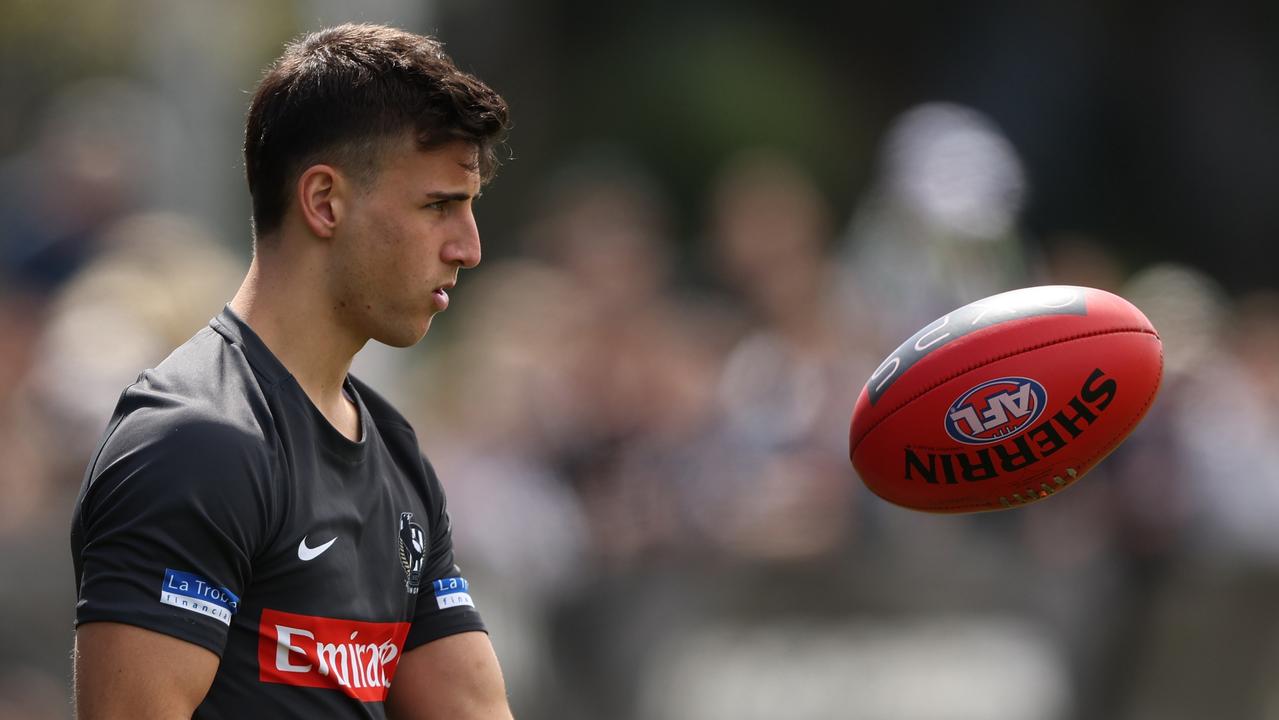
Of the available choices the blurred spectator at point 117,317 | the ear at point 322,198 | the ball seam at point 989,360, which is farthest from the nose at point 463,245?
the blurred spectator at point 117,317

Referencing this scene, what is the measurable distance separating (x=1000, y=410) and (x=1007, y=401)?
1.2 inches

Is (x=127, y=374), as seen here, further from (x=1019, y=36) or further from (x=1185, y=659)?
(x=1019, y=36)

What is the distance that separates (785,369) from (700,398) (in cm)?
59

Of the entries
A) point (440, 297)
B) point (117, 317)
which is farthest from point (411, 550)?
point (117, 317)

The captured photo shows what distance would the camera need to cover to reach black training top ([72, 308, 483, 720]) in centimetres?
353

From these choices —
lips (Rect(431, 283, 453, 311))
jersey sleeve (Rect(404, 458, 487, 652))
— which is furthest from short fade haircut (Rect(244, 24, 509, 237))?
jersey sleeve (Rect(404, 458, 487, 652))

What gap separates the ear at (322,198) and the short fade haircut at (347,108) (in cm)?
2

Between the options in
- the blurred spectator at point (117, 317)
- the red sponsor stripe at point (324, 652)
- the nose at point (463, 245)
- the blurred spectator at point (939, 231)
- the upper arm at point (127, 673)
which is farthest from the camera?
the blurred spectator at point (939, 231)

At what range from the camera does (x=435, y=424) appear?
1012cm

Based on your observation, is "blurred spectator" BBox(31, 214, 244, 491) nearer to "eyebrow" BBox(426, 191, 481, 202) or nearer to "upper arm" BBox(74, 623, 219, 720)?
"eyebrow" BBox(426, 191, 481, 202)

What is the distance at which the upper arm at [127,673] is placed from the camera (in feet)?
11.4

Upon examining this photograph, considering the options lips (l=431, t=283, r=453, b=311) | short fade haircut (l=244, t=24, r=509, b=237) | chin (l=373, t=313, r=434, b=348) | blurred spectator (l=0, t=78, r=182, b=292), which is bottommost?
chin (l=373, t=313, r=434, b=348)

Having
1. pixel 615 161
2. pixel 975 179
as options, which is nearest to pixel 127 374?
pixel 975 179

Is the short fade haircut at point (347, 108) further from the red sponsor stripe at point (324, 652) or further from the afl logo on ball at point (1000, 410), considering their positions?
the afl logo on ball at point (1000, 410)
